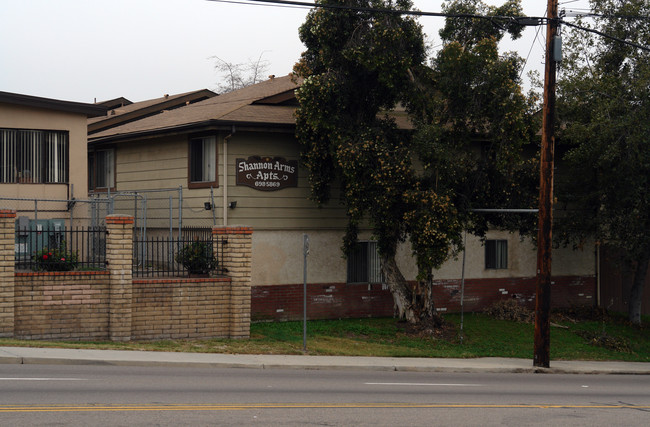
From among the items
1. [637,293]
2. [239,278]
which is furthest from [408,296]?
[637,293]

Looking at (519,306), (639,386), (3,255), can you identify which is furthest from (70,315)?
(519,306)

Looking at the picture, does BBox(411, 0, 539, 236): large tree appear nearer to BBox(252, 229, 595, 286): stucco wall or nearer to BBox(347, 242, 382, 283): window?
BBox(252, 229, 595, 286): stucco wall

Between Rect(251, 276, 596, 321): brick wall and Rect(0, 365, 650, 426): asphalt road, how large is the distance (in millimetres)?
6893

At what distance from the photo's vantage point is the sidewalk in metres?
15.0

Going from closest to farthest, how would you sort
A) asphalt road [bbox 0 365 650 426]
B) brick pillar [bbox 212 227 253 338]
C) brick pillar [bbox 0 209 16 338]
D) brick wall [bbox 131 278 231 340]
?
1. asphalt road [bbox 0 365 650 426]
2. brick pillar [bbox 0 209 16 338]
3. brick wall [bbox 131 278 231 340]
4. brick pillar [bbox 212 227 253 338]

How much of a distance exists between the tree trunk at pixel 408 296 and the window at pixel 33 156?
10.3m

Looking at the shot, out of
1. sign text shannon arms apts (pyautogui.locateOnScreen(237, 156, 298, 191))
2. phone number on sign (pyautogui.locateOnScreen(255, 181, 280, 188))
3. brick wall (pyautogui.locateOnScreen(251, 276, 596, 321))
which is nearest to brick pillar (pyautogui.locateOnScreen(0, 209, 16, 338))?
sign text shannon arms apts (pyautogui.locateOnScreen(237, 156, 298, 191))

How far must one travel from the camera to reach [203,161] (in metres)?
23.4

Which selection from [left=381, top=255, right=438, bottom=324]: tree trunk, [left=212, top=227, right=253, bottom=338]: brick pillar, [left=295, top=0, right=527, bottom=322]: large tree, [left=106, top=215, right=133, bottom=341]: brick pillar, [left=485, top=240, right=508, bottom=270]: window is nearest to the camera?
[left=106, top=215, right=133, bottom=341]: brick pillar

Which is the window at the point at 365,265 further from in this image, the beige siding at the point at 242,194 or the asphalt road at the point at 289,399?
the asphalt road at the point at 289,399

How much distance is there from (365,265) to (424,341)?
4.21 meters

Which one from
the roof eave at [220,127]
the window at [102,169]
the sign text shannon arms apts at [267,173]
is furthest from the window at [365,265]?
the window at [102,169]

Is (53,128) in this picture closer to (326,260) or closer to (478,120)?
(326,260)

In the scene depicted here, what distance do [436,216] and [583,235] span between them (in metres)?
8.23
